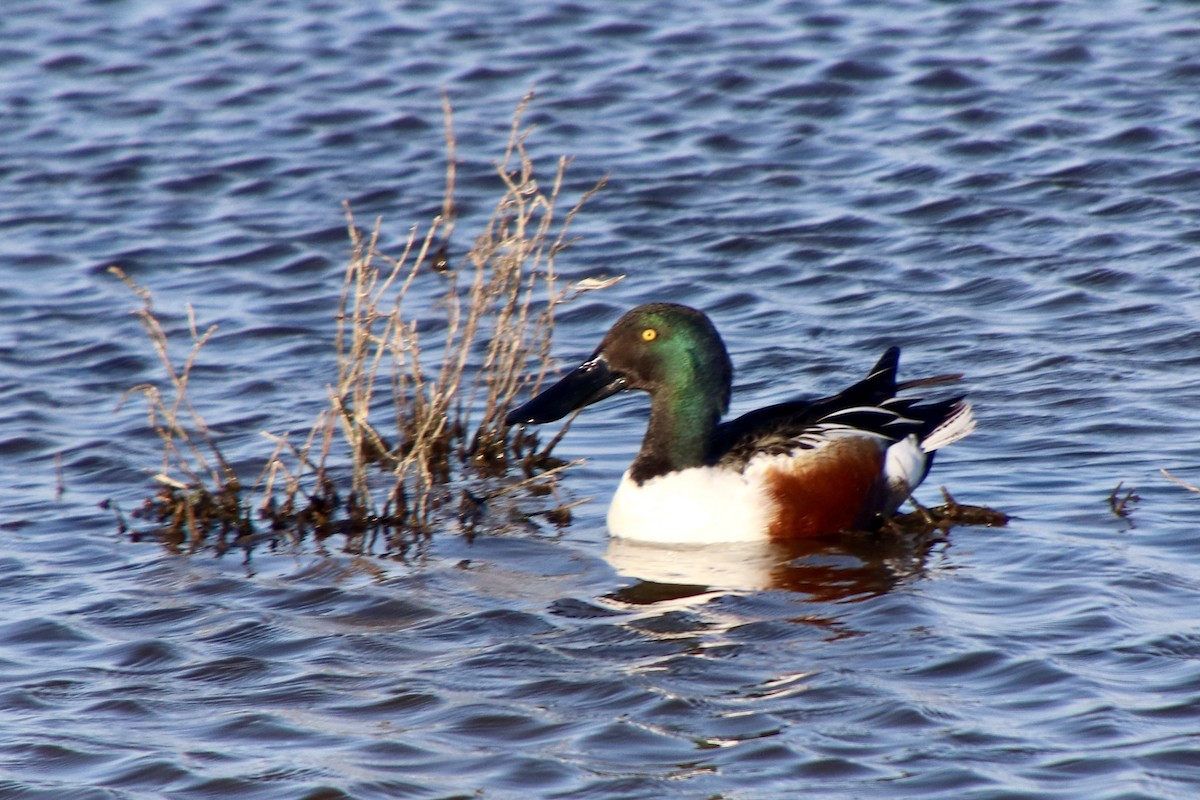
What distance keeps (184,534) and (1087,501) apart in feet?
10.4

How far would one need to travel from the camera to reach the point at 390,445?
730 cm

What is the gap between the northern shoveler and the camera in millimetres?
6113

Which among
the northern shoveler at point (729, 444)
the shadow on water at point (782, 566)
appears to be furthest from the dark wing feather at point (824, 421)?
A: the shadow on water at point (782, 566)

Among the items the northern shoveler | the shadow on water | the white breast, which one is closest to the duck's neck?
the northern shoveler

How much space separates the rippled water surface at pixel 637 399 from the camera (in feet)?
15.0

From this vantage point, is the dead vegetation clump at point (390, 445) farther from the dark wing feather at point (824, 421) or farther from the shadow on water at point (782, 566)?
the dark wing feather at point (824, 421)

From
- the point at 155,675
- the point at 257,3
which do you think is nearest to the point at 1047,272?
the point at 155,675

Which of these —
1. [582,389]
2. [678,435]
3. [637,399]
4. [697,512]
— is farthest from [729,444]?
[637,399]

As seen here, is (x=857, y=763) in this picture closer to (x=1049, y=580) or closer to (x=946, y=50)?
(x=1049, y=580)

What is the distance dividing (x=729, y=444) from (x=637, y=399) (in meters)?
1.61

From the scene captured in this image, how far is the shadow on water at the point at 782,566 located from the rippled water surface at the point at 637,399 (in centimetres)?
2

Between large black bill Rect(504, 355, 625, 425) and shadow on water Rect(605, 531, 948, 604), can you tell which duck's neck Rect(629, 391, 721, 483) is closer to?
large black bill Rect(504, 355, 625, 425)

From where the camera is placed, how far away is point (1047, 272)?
8.80m

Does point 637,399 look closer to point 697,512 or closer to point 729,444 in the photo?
point 729,444
